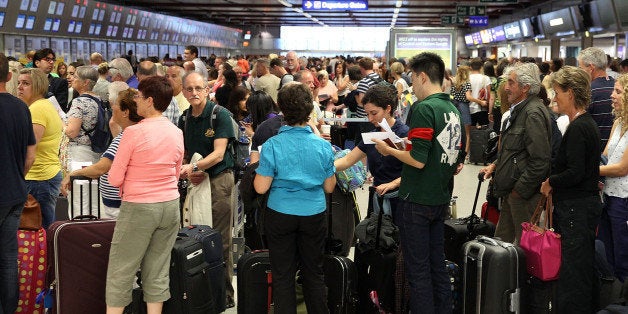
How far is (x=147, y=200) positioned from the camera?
4121 millimetres

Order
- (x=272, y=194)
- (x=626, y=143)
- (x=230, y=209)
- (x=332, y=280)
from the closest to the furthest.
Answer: (x=272, y=194), (x=332, y=280), (x=626, y=143), (x=230, y=209)

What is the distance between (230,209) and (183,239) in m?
0.91

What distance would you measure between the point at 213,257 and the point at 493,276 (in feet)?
5.64

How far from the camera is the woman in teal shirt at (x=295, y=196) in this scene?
13.3 feet

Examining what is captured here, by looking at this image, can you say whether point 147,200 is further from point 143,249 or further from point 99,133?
point 99,133

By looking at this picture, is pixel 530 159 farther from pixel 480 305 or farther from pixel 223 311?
pixel 223 311

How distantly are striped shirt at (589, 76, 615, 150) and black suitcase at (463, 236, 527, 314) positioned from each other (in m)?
2.36

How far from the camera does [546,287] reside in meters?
4.57

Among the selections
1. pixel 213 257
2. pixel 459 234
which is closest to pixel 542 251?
pixel 459 234

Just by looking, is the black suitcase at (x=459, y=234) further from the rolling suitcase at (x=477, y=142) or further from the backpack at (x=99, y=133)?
Answer: the rolling suitcase at (x=477, y=142)

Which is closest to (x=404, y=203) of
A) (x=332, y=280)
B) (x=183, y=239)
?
(x=332, y=280)

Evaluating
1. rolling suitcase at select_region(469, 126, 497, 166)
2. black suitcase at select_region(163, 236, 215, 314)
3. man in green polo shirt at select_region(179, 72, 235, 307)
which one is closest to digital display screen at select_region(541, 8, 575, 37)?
rolling suitcase at select_region(469, 126, 497, 166)

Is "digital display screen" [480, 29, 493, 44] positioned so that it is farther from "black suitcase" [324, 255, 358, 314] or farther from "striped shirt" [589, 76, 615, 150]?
"black suitcase" [324, 255, 358, 314]

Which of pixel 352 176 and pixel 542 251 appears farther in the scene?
pixel 352 176
